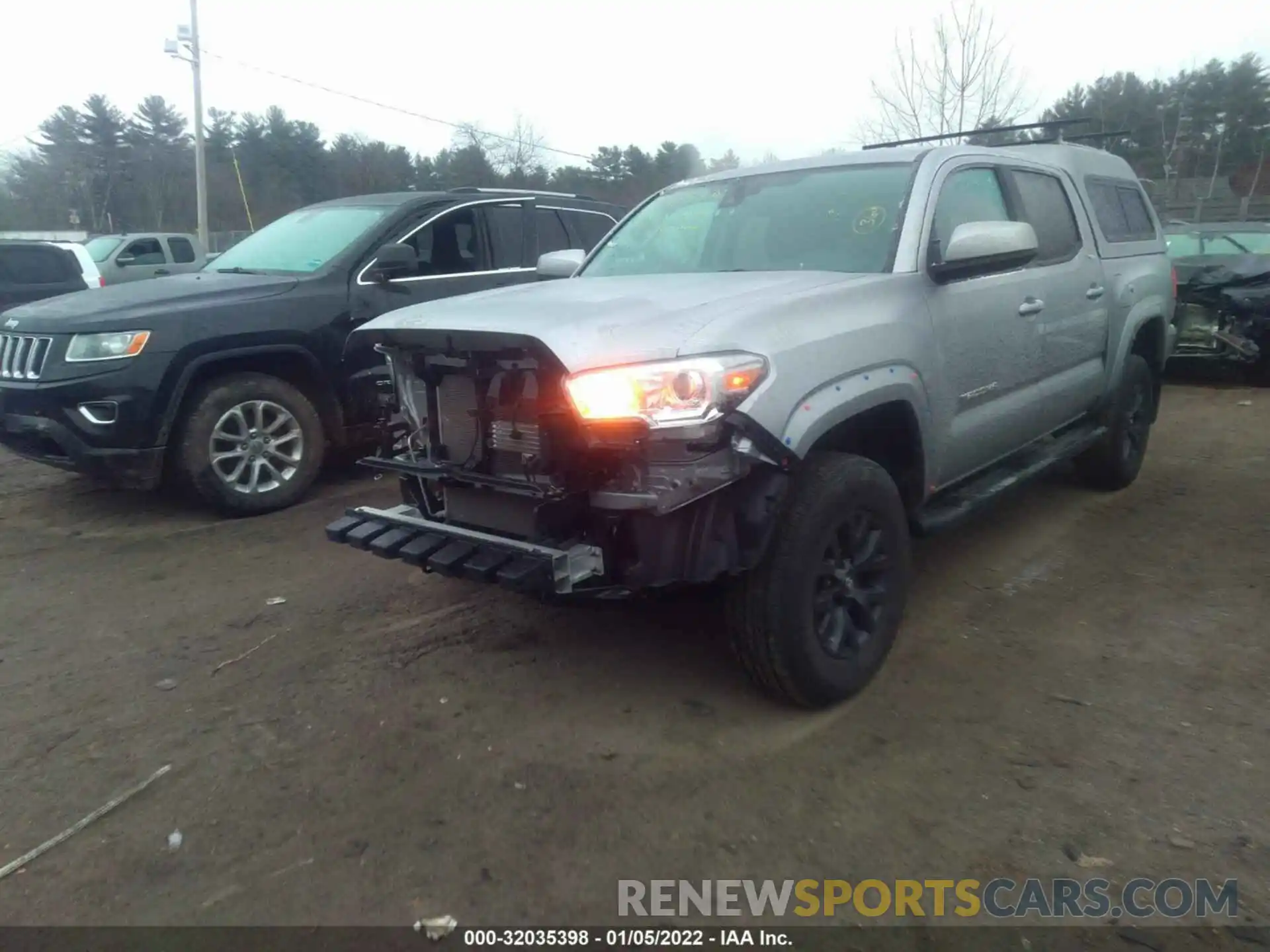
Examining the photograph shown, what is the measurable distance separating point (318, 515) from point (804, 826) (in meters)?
3.91

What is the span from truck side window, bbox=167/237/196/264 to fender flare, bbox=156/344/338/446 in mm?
13850

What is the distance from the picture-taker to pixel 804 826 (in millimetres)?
2688

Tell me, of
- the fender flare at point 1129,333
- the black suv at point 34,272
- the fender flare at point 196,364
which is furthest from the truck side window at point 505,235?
the black suv at point 34,272

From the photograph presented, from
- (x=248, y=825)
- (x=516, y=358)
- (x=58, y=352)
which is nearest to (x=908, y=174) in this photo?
(x=516, y=358)

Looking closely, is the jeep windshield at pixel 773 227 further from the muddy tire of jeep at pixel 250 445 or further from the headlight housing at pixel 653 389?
the muddy tire of jeep at pixel 250 445

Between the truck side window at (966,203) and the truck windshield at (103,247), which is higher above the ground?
the truck windshield at (103,247)

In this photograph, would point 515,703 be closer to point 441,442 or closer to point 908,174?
point 441,442

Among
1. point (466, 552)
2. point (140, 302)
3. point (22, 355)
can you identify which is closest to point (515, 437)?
point (466, 552)

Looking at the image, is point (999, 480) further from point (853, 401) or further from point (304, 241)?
point (304, 241)

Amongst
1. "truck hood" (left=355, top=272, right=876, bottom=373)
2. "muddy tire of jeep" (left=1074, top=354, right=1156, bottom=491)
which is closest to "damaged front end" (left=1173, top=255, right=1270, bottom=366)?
"muddy tire of jeep" (left=1074, top=354, right=1156, bottom=491)

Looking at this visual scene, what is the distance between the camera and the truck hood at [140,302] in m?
5.20

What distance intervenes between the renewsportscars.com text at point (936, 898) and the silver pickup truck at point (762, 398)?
783 mm

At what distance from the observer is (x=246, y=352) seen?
553 centimetres

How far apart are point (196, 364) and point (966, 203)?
411 cm
